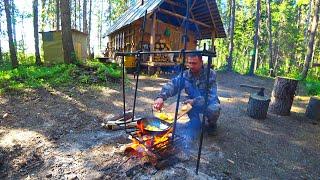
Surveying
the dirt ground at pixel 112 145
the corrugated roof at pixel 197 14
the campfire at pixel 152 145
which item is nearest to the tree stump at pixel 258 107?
the dirt ground at pixel 112 145

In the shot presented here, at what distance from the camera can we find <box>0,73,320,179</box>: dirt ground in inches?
155

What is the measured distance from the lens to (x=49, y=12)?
32156mm

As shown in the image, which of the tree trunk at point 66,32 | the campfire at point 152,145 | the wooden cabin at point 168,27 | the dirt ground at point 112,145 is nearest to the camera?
the campfire at point 152,145

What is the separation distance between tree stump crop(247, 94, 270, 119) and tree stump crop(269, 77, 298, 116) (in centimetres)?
76

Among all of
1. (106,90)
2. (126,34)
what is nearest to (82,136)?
(106,90)

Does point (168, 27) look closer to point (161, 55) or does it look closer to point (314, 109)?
point (161, 55)

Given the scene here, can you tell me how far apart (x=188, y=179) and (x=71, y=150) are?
2.33 meters

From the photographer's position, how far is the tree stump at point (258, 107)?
7.00 meters

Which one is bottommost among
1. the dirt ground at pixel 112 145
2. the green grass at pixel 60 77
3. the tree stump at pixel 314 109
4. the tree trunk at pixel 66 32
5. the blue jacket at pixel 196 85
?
the dirt ground at pixel 112 145

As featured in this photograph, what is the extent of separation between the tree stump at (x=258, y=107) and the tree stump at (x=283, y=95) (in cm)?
76

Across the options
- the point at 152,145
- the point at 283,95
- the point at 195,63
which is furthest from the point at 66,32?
the point at 152,145

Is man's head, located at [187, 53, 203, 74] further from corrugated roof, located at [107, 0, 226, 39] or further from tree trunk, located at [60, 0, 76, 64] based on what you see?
corrugated roof, located at [107, 0, 226, 39]

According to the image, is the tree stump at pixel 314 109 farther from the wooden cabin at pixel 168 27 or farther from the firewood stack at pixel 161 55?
the firewood stack at pixel 161 55

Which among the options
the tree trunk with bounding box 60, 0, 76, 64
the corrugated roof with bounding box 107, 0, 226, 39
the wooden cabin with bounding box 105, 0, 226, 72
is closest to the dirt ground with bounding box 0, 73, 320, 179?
the tree trunk with bounding box 60, 0, 76, 64
